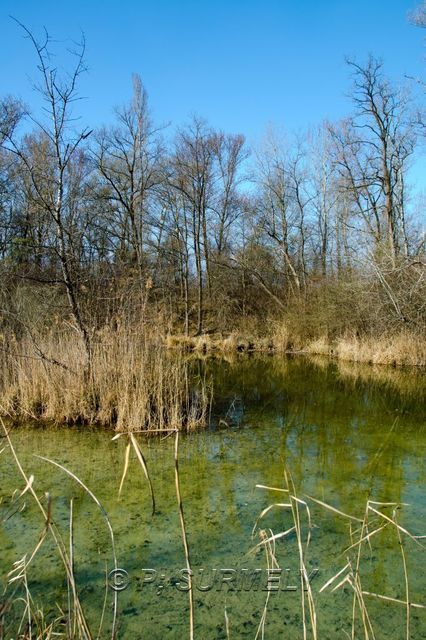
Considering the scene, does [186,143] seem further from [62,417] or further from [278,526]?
[278,526]

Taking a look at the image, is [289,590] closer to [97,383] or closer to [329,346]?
[97,383]

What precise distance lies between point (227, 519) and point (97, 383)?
278 cm

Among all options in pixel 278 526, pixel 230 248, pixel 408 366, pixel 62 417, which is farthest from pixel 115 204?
pixel 278 526

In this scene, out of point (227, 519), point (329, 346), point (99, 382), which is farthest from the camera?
point (329, 346)

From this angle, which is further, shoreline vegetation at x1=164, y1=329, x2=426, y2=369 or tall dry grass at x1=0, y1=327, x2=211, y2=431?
shoreline vegetation at x1=164, y1=329, x2=426, y2=369

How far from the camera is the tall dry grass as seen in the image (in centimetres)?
526

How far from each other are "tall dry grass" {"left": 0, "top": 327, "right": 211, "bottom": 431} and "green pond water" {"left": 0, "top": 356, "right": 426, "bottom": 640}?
11.5 inches

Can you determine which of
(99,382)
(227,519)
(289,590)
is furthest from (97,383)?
(289,590)

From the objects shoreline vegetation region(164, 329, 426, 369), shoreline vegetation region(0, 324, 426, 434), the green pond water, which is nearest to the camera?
the green pond water

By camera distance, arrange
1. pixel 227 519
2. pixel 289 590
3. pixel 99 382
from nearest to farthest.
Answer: pixel 289 590 → pixel 227 519 → pixel 99 382

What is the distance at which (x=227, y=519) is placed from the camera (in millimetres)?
3115

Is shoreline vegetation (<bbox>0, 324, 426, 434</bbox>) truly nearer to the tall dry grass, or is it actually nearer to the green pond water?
the tall dry grass


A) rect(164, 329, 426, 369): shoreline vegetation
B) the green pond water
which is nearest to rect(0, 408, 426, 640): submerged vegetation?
the green pond water

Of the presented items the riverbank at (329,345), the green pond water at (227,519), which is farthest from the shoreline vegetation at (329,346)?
the green pond water at (227,519)
